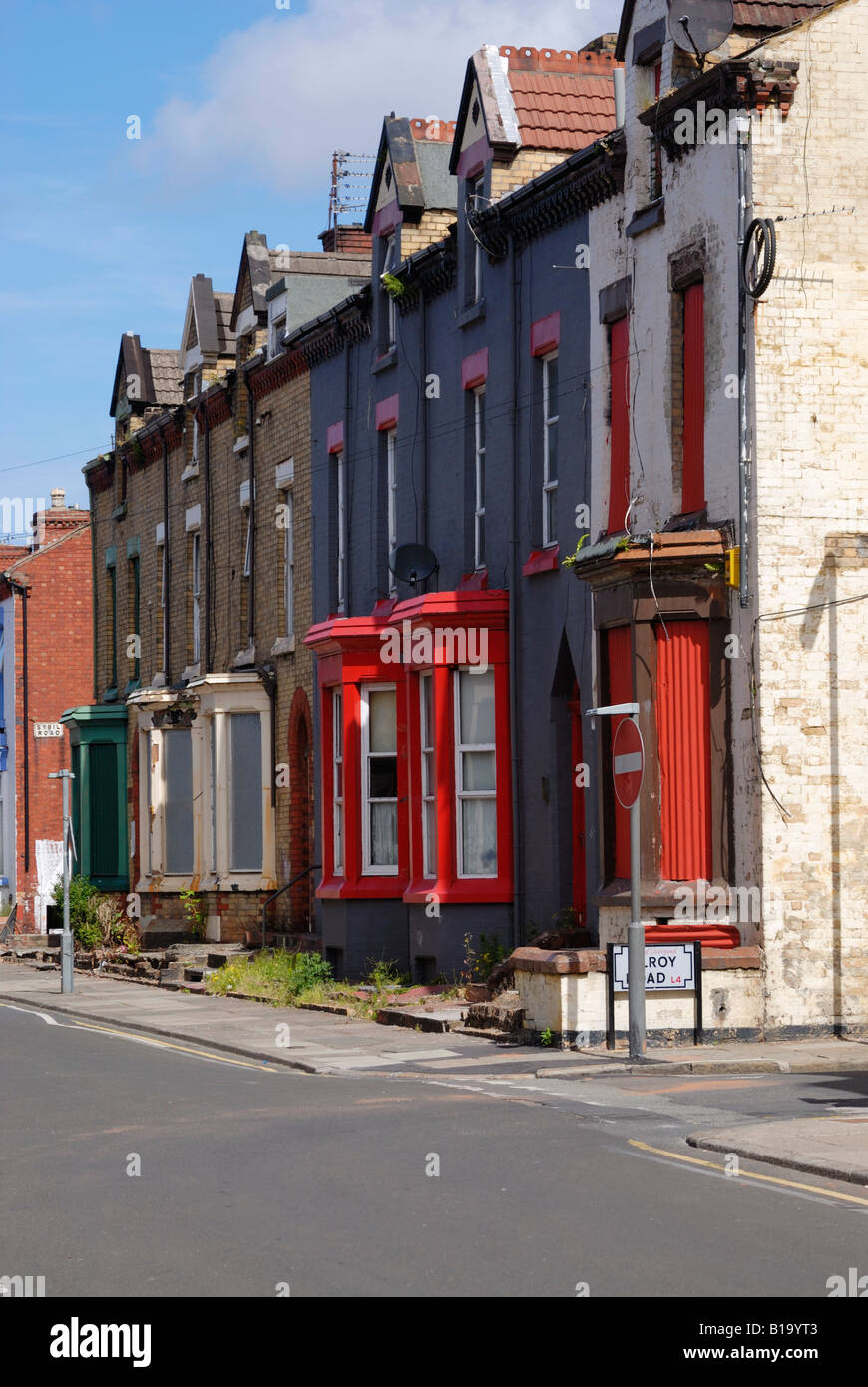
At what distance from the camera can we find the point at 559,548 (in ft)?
76.8

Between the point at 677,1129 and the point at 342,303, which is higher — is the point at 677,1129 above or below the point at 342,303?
below

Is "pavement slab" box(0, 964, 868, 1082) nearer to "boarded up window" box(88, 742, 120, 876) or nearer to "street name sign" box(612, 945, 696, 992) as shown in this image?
"street name sign" box(612, 945, 696, 992)

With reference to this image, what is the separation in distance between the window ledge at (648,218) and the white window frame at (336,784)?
28.2 ft

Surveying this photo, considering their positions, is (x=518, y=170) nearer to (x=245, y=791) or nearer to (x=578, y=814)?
(x=578, y=814)

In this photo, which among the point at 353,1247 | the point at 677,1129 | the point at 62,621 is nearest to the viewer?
the point at 353,1247

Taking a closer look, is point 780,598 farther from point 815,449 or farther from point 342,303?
point 342,303

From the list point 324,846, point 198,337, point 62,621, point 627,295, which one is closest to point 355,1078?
point 627,295

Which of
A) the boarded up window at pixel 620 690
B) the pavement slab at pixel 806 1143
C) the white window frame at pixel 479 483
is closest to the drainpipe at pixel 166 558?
the white window frame at pixel 479 483

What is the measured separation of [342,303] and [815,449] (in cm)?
1157

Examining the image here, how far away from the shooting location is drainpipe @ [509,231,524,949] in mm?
24281

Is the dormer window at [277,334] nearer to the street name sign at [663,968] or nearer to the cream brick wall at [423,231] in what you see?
the cream brick wall at [423,231]

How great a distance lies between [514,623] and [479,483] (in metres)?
2.38
